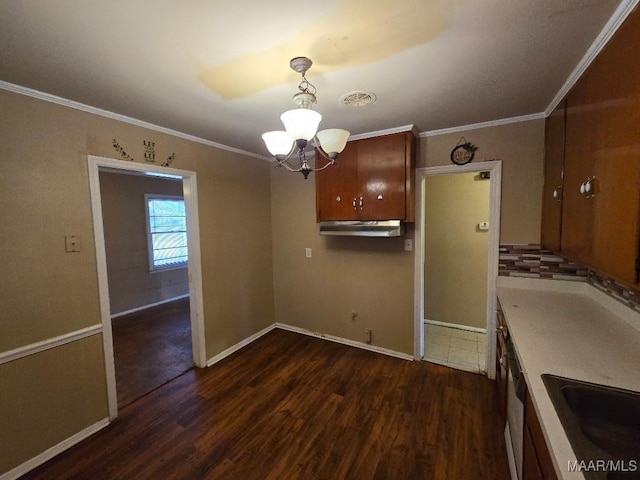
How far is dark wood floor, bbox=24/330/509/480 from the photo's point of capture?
5.53ft

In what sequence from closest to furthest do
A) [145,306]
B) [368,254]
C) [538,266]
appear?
[538,266]
[368,254]
[145,306]

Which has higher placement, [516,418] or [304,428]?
[516,418]

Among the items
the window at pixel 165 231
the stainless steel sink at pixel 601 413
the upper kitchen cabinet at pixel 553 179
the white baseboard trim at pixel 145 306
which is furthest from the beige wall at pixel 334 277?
the white baseboard trim at pixel 145 306

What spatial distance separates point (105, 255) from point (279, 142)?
5.77ft

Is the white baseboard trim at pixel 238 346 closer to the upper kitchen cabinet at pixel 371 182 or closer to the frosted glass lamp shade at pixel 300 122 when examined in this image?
the upper kitchen cabinet at pixel 371 182

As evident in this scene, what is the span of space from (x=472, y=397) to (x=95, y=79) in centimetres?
348

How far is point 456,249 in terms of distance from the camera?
363cm

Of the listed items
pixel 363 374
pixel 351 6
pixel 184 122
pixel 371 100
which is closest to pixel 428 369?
pixel 363 374

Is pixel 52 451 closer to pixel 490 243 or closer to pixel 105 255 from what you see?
pixel 105 255

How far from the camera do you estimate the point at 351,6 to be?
1032 mm

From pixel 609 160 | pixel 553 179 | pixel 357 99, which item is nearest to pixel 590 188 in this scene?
pixel 609 160

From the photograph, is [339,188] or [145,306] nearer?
[339,188]

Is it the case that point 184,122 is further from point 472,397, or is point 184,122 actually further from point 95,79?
point 472,397
